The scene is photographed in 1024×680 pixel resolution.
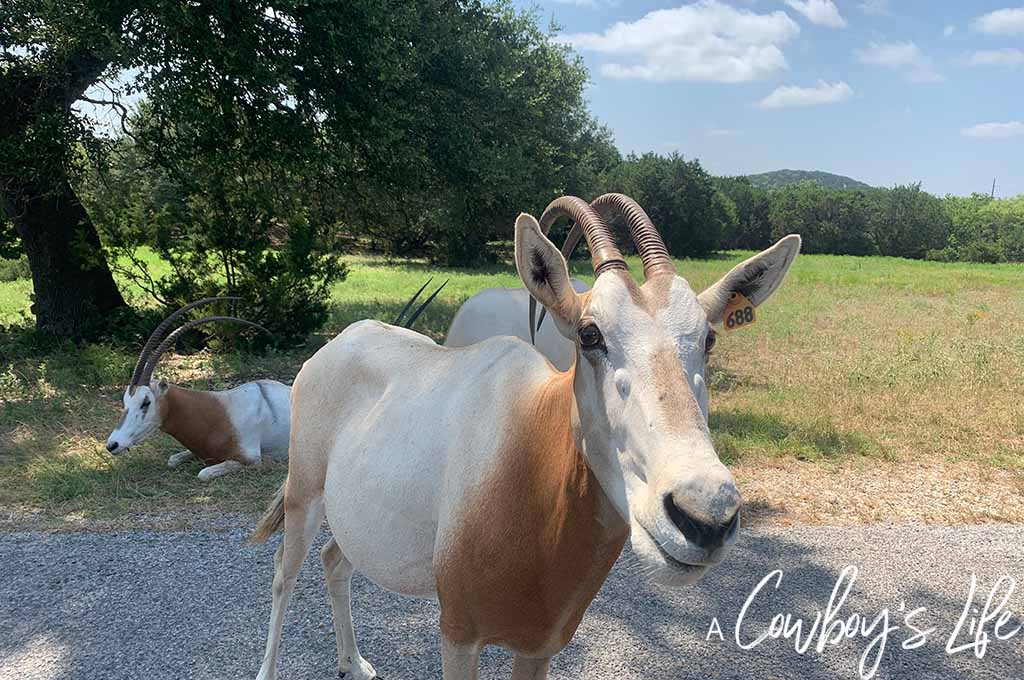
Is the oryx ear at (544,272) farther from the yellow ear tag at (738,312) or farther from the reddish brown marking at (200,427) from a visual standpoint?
the reddish brown marking at (200,427)

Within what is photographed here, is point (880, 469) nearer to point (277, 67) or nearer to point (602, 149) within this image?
point (277, 67)

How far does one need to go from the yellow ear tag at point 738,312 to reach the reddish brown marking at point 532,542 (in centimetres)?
51

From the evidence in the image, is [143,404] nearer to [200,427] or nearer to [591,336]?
[200,427]

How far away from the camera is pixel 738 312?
2.16 m

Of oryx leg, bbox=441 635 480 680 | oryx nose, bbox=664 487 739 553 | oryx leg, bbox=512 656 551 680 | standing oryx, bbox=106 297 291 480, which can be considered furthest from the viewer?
standing oryx, bbox=106 297 291 480

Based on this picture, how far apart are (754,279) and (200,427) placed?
6.00m

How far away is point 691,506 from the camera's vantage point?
1575 millimetres

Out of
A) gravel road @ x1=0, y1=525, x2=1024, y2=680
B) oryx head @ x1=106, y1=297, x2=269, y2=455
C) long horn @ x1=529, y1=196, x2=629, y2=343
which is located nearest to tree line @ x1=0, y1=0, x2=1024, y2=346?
oryx head @ x1=106, y1=297, x2=269, y2=455

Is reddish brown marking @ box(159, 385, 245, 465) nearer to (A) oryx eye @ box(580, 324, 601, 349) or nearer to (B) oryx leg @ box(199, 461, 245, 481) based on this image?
(B) oryx leg @ box(199, 461, 245, 481)

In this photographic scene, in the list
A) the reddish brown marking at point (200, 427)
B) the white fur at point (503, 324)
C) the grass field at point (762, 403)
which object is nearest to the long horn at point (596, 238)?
the white fur at point (503, 324)

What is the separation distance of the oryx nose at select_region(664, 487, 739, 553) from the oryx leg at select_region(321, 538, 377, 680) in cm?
239

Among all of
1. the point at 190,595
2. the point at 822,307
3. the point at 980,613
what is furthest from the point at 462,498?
the point at 822,307

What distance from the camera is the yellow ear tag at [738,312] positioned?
83.8 inches

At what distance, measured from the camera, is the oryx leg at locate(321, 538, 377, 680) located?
3.55 meters
